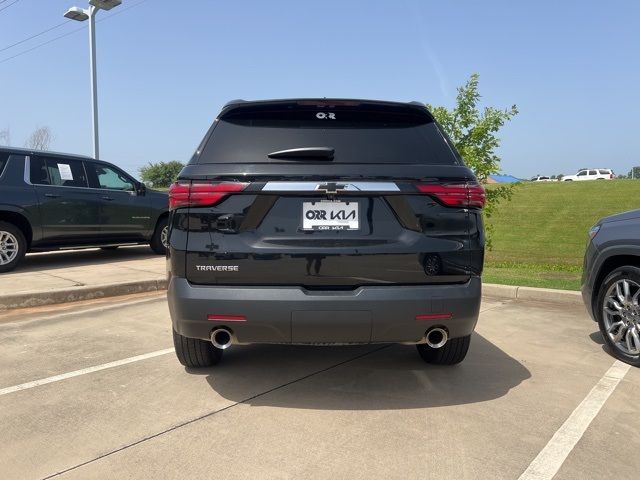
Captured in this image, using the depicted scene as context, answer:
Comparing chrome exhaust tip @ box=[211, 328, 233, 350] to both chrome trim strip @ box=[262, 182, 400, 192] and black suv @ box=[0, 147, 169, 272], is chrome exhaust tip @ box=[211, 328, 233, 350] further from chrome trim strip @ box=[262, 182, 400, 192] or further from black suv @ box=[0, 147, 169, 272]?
black suv @ box=[0, 147, 169, 272]

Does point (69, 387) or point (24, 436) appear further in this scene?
point (69, 387)

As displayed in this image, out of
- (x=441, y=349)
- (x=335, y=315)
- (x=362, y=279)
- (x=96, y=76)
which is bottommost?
(x=441, y=349)

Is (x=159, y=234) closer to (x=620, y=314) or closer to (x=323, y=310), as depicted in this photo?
(x=323, y=310)

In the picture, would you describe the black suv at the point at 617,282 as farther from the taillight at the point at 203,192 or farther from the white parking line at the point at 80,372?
the white parking line at the point at 80,372

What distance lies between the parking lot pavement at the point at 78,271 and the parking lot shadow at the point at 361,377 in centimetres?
331

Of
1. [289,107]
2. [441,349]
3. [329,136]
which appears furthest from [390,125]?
[441,349]

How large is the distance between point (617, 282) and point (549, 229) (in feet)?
48.2

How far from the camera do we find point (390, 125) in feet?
11.0

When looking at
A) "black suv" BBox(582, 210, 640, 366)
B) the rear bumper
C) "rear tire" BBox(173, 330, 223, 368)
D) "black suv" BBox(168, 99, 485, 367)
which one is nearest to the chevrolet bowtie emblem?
"black suv" BBox(168, 99, 485, 367)

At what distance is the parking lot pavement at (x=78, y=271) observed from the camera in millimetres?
6613

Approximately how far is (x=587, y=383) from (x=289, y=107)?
2.89 meters

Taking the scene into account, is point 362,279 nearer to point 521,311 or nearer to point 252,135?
point 252,135

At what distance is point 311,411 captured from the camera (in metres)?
3.23

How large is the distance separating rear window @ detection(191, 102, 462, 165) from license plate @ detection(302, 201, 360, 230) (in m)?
0.28
